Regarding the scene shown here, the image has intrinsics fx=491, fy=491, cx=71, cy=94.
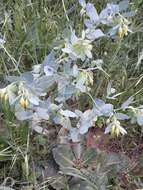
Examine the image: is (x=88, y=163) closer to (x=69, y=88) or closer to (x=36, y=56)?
(x=69, y=88)

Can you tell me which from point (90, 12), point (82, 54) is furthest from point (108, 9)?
point (82, 54)

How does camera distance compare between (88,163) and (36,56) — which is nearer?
(88,163)

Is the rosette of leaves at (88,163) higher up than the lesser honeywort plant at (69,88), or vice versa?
the lesser honeywort plant at (69,88)

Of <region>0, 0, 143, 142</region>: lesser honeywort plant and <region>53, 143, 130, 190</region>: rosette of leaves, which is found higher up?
<region>0, 0, 143, 142</region>: lesser honeywort plant

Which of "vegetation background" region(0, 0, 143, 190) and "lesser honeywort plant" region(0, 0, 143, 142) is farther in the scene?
"vegetation background" region(0, 0, 143, 190)

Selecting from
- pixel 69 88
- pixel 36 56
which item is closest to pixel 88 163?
pixel 69 88

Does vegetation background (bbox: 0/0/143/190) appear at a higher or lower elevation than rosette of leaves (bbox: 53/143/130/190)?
higher

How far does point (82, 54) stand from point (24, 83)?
6.9 inches

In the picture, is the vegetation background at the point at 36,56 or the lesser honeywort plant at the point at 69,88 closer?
the lesser honeywort plant at the point at 69,88

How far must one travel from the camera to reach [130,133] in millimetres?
1482

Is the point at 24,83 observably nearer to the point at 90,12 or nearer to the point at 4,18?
the point at 90,12

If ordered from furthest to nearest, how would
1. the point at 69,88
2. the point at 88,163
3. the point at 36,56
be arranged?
the point at 36,56 < the point at 88,163 < the point at 69,88

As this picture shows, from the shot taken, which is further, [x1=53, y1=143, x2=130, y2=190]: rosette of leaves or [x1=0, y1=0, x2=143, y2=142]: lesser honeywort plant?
[x1=53, y1=143, x2=130, y2=190]: rosette of leaves

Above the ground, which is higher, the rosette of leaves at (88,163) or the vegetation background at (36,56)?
the vegetation background at (36,56)
